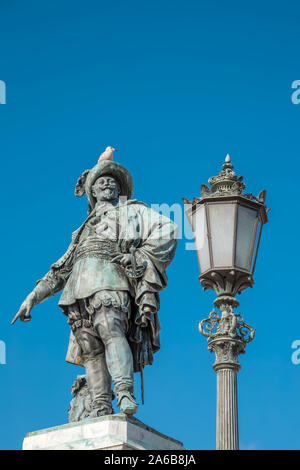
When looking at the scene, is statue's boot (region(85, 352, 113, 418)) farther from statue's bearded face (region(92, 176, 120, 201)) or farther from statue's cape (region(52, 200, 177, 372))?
statue's bearded face (region(92, 176, 120, 201))

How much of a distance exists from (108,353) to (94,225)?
1.63 metres

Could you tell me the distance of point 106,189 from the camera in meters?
17.4

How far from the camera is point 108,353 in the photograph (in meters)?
16.3

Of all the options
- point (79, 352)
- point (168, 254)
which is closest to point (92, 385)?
point (79, 352)

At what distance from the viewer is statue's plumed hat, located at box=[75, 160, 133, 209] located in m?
17.5

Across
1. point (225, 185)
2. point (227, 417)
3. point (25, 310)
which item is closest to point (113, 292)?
point (25, 310)

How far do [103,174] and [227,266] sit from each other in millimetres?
1742

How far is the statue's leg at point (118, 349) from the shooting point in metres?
16.1

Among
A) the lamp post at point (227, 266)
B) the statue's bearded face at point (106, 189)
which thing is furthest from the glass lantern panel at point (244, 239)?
the statue's bearded face at point (106, 189)

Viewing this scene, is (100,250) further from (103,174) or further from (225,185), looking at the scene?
(225,185)

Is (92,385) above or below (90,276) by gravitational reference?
below

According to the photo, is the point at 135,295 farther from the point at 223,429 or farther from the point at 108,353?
the point at 223,429

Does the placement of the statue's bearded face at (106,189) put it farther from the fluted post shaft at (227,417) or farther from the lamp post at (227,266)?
the fluted post shaft at (227,417)
